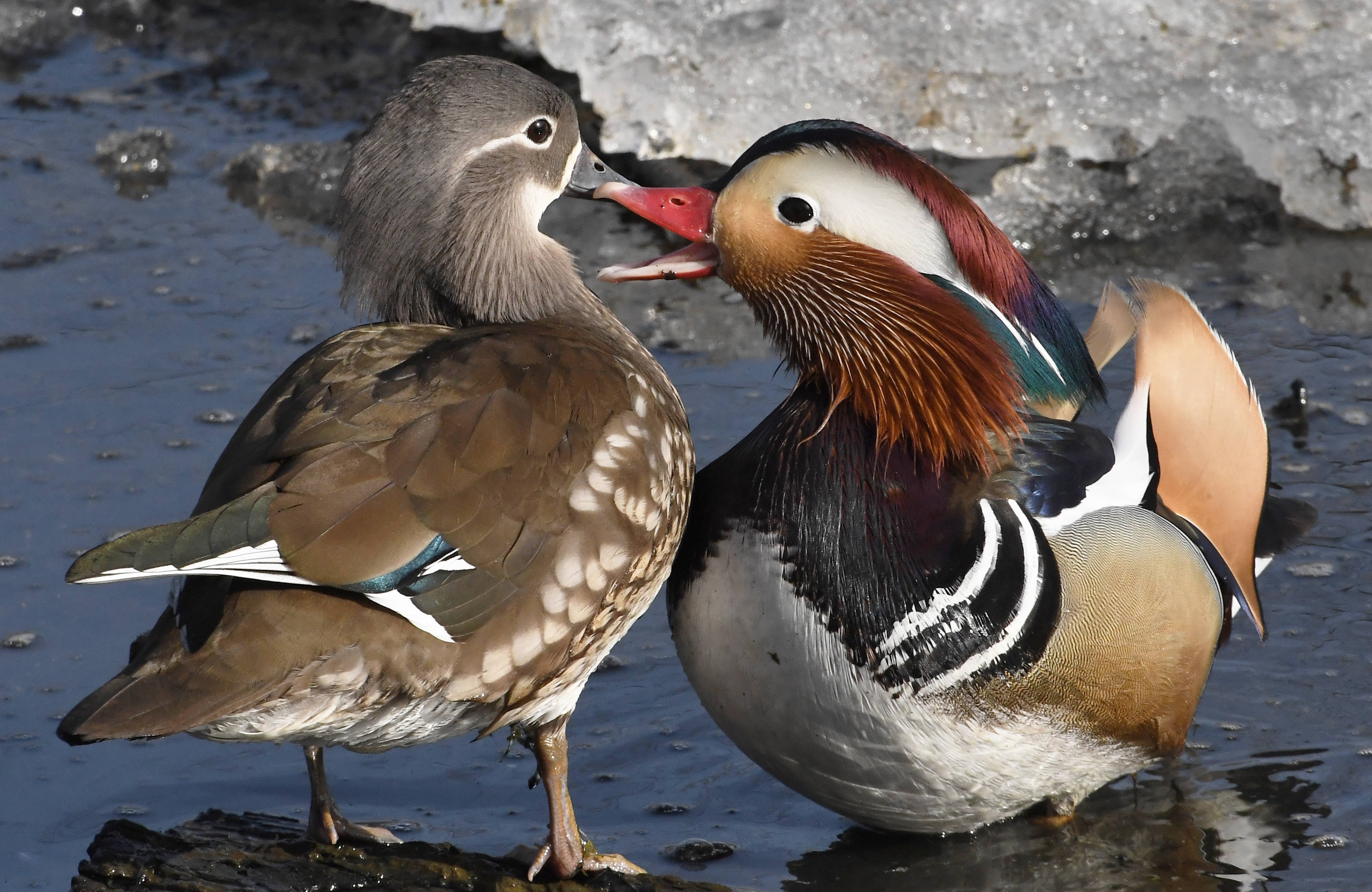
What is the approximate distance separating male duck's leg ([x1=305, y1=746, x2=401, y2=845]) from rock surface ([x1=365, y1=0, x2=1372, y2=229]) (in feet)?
10.2

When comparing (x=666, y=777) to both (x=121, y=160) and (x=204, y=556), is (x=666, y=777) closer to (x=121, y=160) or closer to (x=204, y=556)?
(x=204, y=556)

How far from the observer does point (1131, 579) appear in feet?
9.69

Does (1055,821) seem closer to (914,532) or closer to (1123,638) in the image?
(1123,638)

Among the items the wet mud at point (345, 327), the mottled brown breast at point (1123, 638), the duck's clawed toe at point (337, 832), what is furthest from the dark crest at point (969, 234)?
the duck's clawed toe at point (337, 832)

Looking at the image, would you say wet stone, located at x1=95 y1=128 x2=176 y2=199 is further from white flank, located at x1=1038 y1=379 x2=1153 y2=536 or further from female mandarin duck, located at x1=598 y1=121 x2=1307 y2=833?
white flank, located at x1=1038 y1=379 x2=1153 y2=536

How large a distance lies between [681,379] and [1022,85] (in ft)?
6.16

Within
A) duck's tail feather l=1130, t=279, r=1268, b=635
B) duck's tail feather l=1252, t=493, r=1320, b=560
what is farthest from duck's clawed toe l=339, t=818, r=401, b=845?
duck's tail feather l=1252, t=493, r=1320, b=560

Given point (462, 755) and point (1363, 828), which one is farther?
point (462, 755)

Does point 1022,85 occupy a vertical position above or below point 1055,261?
above

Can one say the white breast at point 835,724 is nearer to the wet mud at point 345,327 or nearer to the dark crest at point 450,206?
the wet mud at point 345,327

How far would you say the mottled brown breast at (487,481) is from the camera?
8.32 ft

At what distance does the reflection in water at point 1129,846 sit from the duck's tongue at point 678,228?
1.18 meters

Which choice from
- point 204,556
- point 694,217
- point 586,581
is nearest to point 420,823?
point 586,581

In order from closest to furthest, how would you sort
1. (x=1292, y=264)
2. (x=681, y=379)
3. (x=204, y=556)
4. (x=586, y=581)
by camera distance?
1. (x=204, y=556)
2. (x=586, y=581)
3. (x=681, y=379)
4. (x=1292, y=264)
